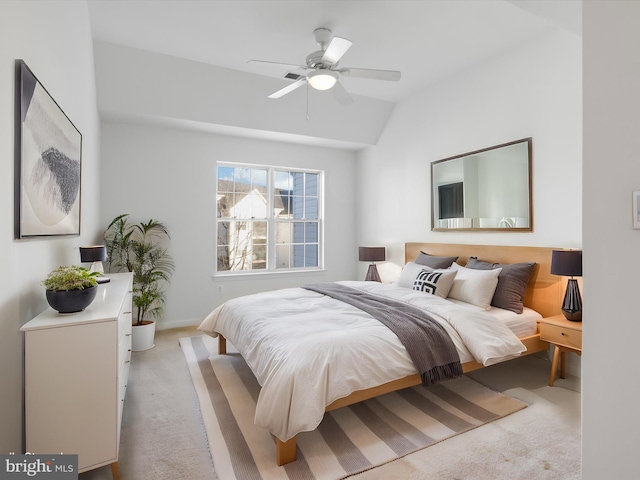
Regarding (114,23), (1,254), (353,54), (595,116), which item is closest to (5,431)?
(1,254)

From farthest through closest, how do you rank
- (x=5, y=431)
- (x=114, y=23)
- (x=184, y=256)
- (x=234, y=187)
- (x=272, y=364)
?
(x=234, y=187) < (x=184, y=256) < (x=114, y=23) < (x=272, y=364) < (x=5, y=431)

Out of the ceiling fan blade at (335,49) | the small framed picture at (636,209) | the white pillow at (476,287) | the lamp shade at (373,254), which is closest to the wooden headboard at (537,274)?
the white pillow at (476,287)

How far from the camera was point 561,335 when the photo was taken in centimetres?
264

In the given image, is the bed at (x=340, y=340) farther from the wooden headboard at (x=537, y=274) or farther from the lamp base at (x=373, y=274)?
the lamp base at (x=373, y=274)

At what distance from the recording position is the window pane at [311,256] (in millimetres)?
5656

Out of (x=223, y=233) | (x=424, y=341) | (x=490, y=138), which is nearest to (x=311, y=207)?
(x=223, y=233)

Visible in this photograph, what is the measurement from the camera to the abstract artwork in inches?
59.7

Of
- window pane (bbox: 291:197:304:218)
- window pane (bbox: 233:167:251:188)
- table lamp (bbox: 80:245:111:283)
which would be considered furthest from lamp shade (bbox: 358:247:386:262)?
table lamp (bbox: 80:245:111:283)

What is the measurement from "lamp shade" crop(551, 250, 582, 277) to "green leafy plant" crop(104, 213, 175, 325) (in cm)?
395

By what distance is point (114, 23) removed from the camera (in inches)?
117

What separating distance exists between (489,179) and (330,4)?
2.30 m

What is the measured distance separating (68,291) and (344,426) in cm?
177

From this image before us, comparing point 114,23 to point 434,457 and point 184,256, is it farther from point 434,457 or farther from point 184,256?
point 434,457

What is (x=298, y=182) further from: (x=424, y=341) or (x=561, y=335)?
(x=561, y=335)
